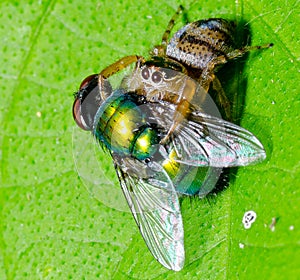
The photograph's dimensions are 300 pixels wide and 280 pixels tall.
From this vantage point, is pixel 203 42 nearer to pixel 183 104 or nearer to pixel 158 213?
pixel 183 104

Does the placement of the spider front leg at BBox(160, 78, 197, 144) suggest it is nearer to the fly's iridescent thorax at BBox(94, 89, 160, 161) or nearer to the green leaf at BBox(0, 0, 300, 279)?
the fly's iridescent thorax at BBox(94, 89, 160, 161)

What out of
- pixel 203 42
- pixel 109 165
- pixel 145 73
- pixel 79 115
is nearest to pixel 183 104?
pixel 145 73

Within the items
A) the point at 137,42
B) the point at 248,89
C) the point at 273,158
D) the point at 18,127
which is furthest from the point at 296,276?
the point at 18,127

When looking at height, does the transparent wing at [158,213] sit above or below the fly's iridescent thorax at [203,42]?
below

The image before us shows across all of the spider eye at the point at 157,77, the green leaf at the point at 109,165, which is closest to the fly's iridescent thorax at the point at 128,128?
the spider eye at the point at 157,77

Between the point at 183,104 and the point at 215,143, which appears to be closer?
the point at 215,143

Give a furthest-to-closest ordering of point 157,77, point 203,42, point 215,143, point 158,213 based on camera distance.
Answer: point 203,42
point 157,77
point 158,213
point 215,143

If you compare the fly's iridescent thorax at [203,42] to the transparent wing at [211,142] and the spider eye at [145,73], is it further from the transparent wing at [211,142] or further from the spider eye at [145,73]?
the transparent wing at [211,142]

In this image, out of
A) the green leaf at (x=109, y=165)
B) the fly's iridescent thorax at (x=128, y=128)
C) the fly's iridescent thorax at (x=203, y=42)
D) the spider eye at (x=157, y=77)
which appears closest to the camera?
the green leaf at (x=109, y=165)
